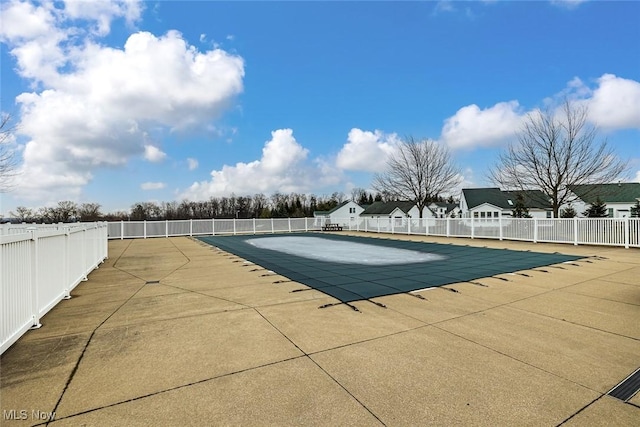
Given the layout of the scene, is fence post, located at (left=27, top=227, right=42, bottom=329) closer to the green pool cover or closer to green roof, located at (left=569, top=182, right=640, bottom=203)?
the green pool cover

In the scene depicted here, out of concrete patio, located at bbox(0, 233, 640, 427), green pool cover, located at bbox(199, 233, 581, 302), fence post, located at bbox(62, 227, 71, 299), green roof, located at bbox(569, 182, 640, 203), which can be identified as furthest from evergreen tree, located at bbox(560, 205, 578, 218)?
fence post, located at bbox(62, 227, 71, 299)

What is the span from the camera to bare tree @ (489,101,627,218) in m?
17.1

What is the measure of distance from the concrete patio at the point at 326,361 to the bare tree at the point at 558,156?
16.2m

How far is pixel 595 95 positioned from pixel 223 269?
20.3 metres

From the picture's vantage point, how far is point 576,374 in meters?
2.45

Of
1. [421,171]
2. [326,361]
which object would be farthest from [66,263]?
[421,171]

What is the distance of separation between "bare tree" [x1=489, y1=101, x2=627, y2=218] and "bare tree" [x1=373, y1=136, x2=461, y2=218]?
299 inches

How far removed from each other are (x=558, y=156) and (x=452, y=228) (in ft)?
24.1

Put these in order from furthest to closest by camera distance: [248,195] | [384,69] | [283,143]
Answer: [248,195], [283,143], [384,69]

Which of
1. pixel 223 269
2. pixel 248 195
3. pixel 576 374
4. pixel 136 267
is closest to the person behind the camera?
pixel 576 374

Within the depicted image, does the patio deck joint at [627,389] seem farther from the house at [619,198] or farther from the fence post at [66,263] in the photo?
the house at [619,198]

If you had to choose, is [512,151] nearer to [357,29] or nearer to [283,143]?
[357,29]

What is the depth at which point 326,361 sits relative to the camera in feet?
8.84

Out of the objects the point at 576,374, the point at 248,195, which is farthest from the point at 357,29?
the point at 248,195
